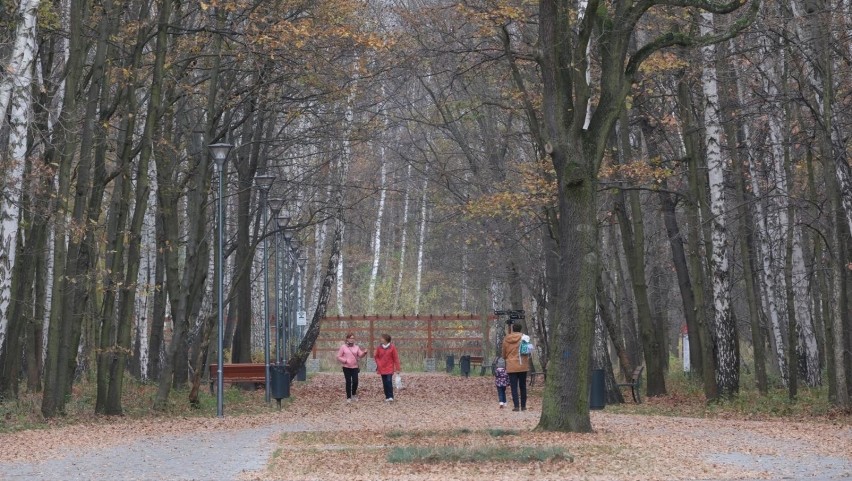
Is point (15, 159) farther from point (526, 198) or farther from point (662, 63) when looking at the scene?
point (662, 63)

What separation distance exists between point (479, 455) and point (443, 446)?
1521 millimetres

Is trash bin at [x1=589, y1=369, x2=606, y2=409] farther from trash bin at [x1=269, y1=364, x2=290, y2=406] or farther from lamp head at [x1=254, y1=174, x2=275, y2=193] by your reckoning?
lamp head at [x1=254, y1=174, x2=275, y2=193]

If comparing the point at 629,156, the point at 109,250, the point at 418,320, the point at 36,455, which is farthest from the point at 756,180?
the point at 418,320

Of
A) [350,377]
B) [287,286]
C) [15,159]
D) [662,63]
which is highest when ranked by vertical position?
[662,63]

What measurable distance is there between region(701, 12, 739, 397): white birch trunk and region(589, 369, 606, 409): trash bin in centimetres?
234

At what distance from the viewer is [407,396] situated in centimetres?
3072

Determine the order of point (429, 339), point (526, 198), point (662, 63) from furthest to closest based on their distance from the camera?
point (429, 339) → point (526, 198) → point (662, 63)

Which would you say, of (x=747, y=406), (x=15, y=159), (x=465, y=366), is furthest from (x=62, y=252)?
(x=465, y=366)

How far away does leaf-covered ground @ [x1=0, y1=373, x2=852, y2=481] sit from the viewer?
38.0ft

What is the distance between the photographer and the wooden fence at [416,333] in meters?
53.0

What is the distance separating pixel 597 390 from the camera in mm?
23453

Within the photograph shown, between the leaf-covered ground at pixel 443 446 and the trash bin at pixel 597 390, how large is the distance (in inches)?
43.7

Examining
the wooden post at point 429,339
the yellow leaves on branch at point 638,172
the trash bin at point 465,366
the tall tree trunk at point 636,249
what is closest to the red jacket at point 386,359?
the tall tree trunk at point 636,249

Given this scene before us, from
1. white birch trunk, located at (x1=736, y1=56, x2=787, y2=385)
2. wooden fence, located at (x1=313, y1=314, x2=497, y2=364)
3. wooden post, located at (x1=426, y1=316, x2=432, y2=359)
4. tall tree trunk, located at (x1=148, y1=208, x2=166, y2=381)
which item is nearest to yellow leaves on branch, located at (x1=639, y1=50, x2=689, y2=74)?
white birch trunk, located at (x1=736, y1=56, x2=787, y2=385)
